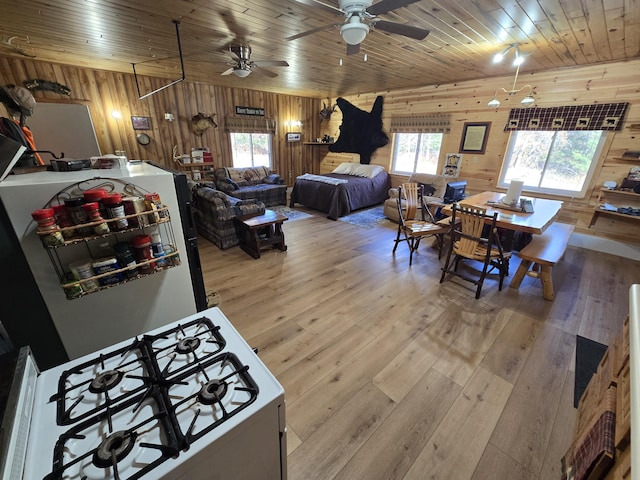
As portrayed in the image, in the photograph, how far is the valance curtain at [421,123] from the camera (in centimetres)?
503

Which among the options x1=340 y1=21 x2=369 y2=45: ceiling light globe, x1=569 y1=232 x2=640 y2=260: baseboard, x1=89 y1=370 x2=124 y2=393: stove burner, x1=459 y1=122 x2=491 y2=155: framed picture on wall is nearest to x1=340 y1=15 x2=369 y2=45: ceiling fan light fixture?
x1=340 y1=21 x2=369 y2=45: ceiling light globe

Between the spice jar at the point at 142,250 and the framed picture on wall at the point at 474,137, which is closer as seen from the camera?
the spice jar at the point at 142,250

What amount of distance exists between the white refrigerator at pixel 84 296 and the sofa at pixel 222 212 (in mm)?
2174

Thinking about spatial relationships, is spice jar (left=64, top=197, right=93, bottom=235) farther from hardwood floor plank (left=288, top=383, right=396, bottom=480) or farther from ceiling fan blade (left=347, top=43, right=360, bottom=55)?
ceiling fan blade (left=347, top=43, right=360, bottom=55)

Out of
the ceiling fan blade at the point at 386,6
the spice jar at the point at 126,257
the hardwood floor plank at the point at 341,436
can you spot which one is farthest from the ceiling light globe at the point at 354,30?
the hardwood floor plank at the point at 341,436

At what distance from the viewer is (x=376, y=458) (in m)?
1.31

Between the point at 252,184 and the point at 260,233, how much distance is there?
8.87ft

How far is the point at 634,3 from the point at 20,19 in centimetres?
518

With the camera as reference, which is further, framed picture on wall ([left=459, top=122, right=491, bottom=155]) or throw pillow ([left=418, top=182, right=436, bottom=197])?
throw pillow ([left=418, top=182, right=436, bottom=197])

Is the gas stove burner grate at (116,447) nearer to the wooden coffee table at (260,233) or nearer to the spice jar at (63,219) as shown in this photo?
the spice jar at (63,219)

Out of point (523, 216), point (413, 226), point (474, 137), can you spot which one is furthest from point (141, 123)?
point (523, 216)

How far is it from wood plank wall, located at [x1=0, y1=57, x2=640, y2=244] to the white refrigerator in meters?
4.27

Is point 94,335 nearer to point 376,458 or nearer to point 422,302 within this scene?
point 376,458

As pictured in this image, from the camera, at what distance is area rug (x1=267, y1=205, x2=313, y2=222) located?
17.1 ft
